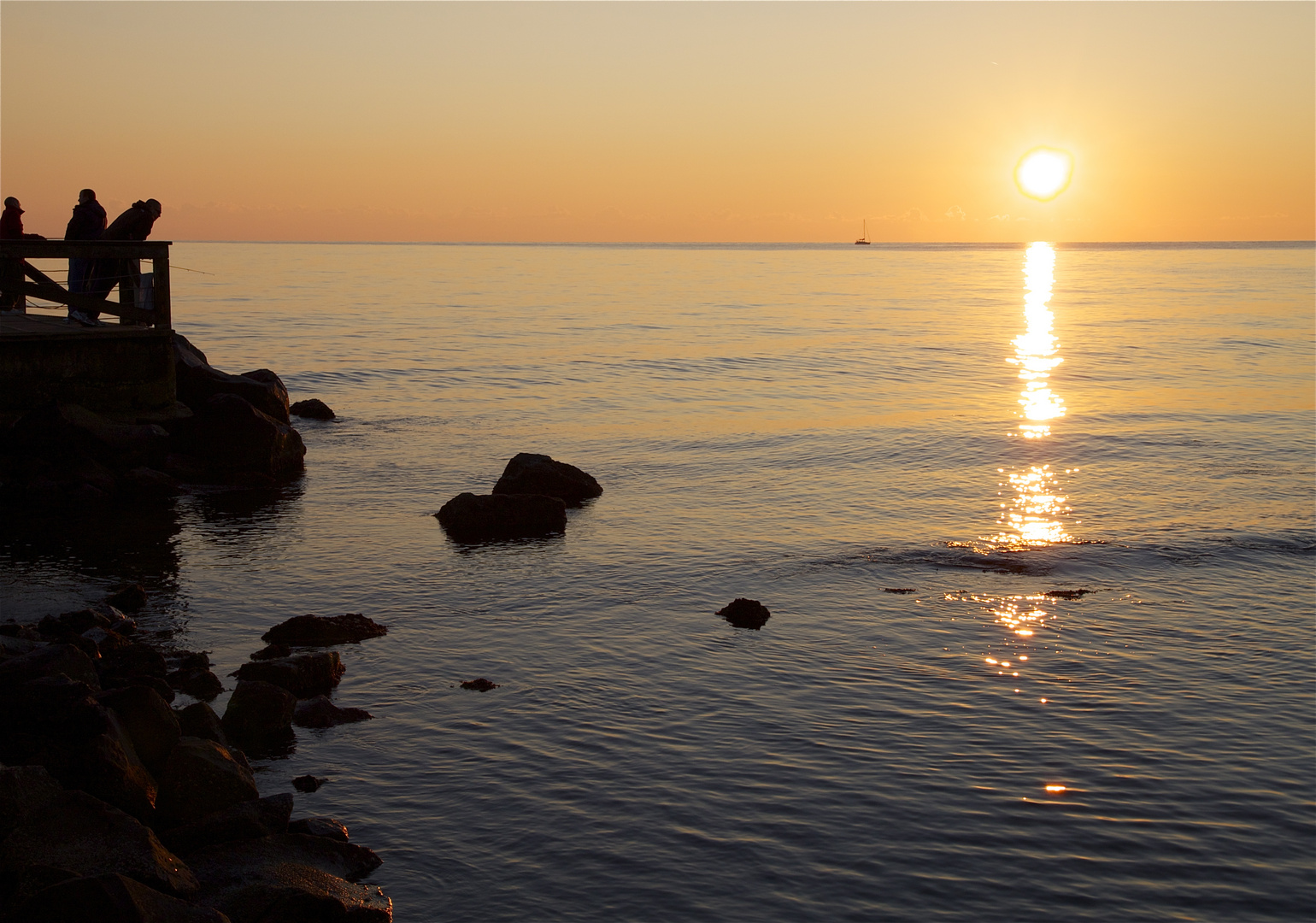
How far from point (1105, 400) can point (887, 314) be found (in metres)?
40.3

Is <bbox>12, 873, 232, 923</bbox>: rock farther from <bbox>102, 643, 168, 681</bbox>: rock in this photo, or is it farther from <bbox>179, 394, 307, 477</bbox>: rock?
<bbox>179, 394, 307, 477</bbox>: rock

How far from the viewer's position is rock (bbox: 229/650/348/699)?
9.93m

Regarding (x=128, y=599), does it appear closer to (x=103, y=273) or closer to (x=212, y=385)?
(x=103, y=273)

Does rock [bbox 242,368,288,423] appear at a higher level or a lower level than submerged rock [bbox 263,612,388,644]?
higher

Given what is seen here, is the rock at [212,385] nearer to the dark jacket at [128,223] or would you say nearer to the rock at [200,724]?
the dark jacket at [128,223]

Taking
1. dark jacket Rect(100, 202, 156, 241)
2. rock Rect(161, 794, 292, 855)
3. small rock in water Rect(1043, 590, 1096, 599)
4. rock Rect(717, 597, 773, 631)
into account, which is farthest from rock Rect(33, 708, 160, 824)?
dark jacket Rect(100, 202, 156, 241)

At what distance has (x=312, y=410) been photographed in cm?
2802

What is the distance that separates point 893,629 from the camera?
39.9 ft

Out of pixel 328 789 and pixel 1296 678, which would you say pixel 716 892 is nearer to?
pixel 328 789

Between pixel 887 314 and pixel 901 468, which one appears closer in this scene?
pixel 901 468

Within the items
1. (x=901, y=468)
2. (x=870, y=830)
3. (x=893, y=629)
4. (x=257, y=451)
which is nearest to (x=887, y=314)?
(x=901, y=468)

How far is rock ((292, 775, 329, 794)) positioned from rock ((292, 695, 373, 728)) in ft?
3.41

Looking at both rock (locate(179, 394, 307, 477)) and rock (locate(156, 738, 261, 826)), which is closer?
rock (locate(156, 738, 261, 826))

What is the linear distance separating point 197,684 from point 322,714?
1268 millimetres
